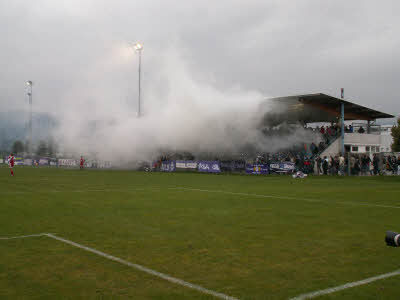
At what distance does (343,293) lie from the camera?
4.48m

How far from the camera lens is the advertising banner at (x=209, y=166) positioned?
39.2 metres

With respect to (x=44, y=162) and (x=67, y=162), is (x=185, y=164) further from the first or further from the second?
(x=44, y=162)

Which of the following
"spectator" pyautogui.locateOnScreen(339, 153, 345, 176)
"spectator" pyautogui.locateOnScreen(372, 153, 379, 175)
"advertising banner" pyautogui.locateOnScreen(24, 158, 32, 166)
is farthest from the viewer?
"advertising banner" pyautogui.locateOnScreen(24, 158, 32, 166)

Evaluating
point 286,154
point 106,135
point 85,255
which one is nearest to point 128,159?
point 106,135

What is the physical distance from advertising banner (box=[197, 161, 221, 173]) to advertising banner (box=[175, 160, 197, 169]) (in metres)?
0.72

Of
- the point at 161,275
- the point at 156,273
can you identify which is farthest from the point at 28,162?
the point at 161,275

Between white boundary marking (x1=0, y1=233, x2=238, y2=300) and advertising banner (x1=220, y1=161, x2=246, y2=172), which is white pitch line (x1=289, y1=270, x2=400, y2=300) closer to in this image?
white boundary marking (x1=0, y1=233, x2=238, y2=300)

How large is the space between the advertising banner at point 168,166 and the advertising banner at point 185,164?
20.4 inches

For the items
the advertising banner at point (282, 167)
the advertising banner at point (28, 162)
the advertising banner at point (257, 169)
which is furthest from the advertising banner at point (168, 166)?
the advertising banner at point (28, 162)

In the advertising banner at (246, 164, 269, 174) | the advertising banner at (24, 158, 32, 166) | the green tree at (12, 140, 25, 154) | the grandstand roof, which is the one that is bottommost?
the advertising banner at (246, 164, 269, 174)

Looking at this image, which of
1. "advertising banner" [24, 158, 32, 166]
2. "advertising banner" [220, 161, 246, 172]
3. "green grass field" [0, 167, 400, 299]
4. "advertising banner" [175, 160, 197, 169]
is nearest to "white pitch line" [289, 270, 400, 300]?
"green grass field" [0, 167, 400, 299]

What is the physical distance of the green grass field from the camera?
4.68 meters

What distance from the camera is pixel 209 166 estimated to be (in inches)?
1564

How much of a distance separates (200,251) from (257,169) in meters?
30.2
